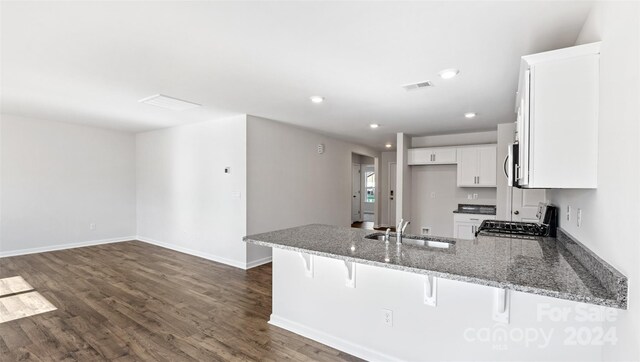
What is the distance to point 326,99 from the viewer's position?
3.75 m

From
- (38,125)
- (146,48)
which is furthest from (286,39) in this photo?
(38,125)

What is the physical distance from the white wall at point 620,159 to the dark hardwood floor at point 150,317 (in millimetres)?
1744

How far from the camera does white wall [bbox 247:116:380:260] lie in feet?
16.1

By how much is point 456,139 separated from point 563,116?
480 cm

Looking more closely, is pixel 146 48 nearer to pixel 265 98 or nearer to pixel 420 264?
pixel 265 98

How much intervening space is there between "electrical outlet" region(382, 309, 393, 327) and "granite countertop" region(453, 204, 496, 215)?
4039mm

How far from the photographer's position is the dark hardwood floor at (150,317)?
241cm

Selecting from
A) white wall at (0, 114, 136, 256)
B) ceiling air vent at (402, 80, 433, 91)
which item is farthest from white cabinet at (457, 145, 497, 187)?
white wall at (0, 114, 136, 256)

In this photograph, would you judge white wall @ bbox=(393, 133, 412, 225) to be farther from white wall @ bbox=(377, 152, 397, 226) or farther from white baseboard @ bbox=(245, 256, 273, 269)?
white baseboard @ bbox=(245, 256, 273, 269)

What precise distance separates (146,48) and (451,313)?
115 inches

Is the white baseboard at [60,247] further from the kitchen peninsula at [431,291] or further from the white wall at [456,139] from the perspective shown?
the white wall at [456,139]

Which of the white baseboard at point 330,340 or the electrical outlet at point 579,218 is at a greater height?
the electrical outlet at point 579,218

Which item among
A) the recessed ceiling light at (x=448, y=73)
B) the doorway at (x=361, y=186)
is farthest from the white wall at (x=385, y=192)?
the recessed ceiling light at (x=448, y=73)

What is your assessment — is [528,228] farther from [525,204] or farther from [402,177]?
[402,177]
